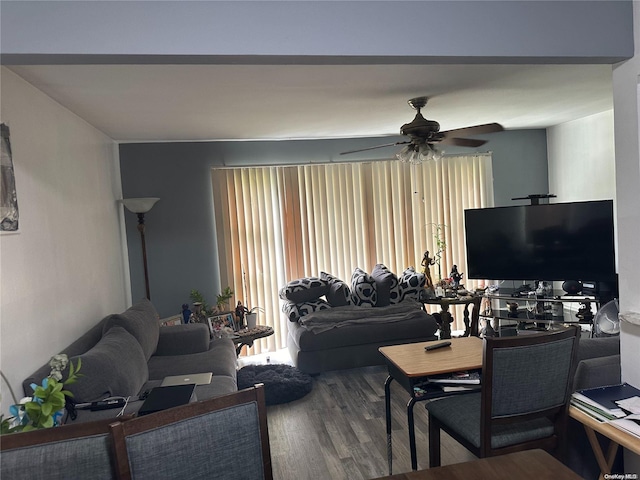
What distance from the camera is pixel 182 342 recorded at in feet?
13.9

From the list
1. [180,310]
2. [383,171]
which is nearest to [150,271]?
[180,310]

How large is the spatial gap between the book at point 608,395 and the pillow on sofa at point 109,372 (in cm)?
224

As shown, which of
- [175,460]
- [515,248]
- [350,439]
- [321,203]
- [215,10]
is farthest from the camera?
[321,203]

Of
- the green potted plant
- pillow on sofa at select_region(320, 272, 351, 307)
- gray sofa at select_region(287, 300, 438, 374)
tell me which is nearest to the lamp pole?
the green potted plant

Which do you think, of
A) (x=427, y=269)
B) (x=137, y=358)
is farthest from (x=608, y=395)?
(x=427, y=269)

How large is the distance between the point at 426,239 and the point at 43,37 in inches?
201

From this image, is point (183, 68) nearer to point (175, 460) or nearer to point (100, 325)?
point (100, 325)

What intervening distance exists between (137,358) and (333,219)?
3.26m

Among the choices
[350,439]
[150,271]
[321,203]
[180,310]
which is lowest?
[350,439]

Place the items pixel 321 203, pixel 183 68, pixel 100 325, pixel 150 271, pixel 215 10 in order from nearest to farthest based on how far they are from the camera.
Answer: pixel 215 10, pixel 183 68, pixel 100 325, pixel 150 271, pixel 321 203

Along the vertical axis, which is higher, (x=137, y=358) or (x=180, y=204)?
(x=180, y=204)

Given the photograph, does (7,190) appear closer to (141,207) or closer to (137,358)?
(137,358)

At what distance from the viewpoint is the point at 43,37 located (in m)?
1.65

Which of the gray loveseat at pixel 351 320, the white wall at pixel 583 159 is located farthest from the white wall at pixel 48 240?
the white wall at pixel 583 159
